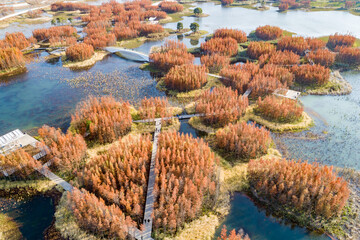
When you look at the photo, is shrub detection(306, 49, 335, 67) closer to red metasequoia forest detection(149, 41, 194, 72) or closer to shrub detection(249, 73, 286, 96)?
shrub detection(249, 73, 286, 96)

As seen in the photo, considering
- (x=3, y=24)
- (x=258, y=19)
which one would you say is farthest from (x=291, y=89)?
(x=3, y=24)

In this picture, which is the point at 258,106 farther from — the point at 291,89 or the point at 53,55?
the point at 53,55

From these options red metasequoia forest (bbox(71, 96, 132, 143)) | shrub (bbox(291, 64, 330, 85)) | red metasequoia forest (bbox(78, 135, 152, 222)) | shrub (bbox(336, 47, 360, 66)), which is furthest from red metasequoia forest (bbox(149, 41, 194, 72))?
shrub (bbox(336, 47, 360, 66))

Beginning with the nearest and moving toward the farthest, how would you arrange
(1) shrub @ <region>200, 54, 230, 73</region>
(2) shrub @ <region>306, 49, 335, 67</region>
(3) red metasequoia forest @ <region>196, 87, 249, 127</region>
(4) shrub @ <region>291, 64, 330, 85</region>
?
(3) red metasequoia forest @ <region>196, 87, 249, 127</region>, (4) shrub @ <region>291, 64, 330, 85</region>, (1) shrub @ <region>200, 54, 230, 73</region>, (2) shrub @ <region>306, 49, 335, 67</region>

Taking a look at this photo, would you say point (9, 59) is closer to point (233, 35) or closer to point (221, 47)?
point (221, 47)

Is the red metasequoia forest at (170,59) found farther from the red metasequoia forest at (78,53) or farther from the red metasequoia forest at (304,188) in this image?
the red metasequoia forest at (304,188)
